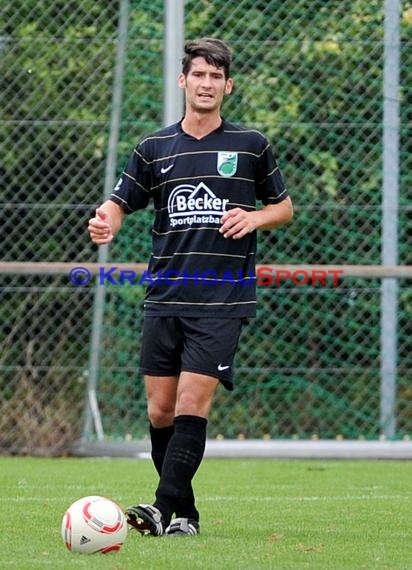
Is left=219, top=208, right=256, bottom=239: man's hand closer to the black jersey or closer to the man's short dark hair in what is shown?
the black jersey

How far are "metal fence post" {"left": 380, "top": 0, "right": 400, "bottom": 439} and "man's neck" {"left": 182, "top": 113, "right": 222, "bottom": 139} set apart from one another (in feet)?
14.8

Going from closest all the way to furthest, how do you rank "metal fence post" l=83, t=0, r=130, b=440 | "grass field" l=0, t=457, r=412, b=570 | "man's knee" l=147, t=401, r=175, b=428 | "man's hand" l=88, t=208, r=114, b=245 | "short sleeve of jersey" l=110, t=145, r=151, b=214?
"grass field" l=0, t=457, r=412, b=570 < "man's hand" l=88, t=208, r=114, b=245 < "man's knee" l=147, t=401, r=175, b=428 < "short sleeve of jersey" l=110, t=145, r=151, b=214 < "metal fence post" l=83, t=0, r=130, b=440

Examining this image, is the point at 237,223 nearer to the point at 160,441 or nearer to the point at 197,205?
the point at 197,205

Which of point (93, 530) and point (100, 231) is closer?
point (93, 530)

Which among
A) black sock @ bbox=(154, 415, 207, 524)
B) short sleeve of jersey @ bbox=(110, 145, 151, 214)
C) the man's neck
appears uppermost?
the man's neck

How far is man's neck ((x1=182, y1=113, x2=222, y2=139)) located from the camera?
17.8ft

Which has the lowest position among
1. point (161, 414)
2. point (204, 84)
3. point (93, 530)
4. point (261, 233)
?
point (93, 530)

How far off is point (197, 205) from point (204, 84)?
1.50 ft

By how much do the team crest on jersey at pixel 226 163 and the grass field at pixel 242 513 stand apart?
1.36 m

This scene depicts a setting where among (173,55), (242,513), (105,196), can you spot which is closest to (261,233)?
(105,196)

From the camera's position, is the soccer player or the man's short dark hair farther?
the man's short dark hair

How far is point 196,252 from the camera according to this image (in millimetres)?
5328

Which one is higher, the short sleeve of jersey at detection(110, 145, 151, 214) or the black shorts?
the short sleeve of jersey at detection(110, 145, 151, 214)

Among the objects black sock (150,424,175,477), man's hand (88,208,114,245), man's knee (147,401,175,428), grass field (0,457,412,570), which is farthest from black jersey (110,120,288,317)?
grass field (0,457,412,570)
